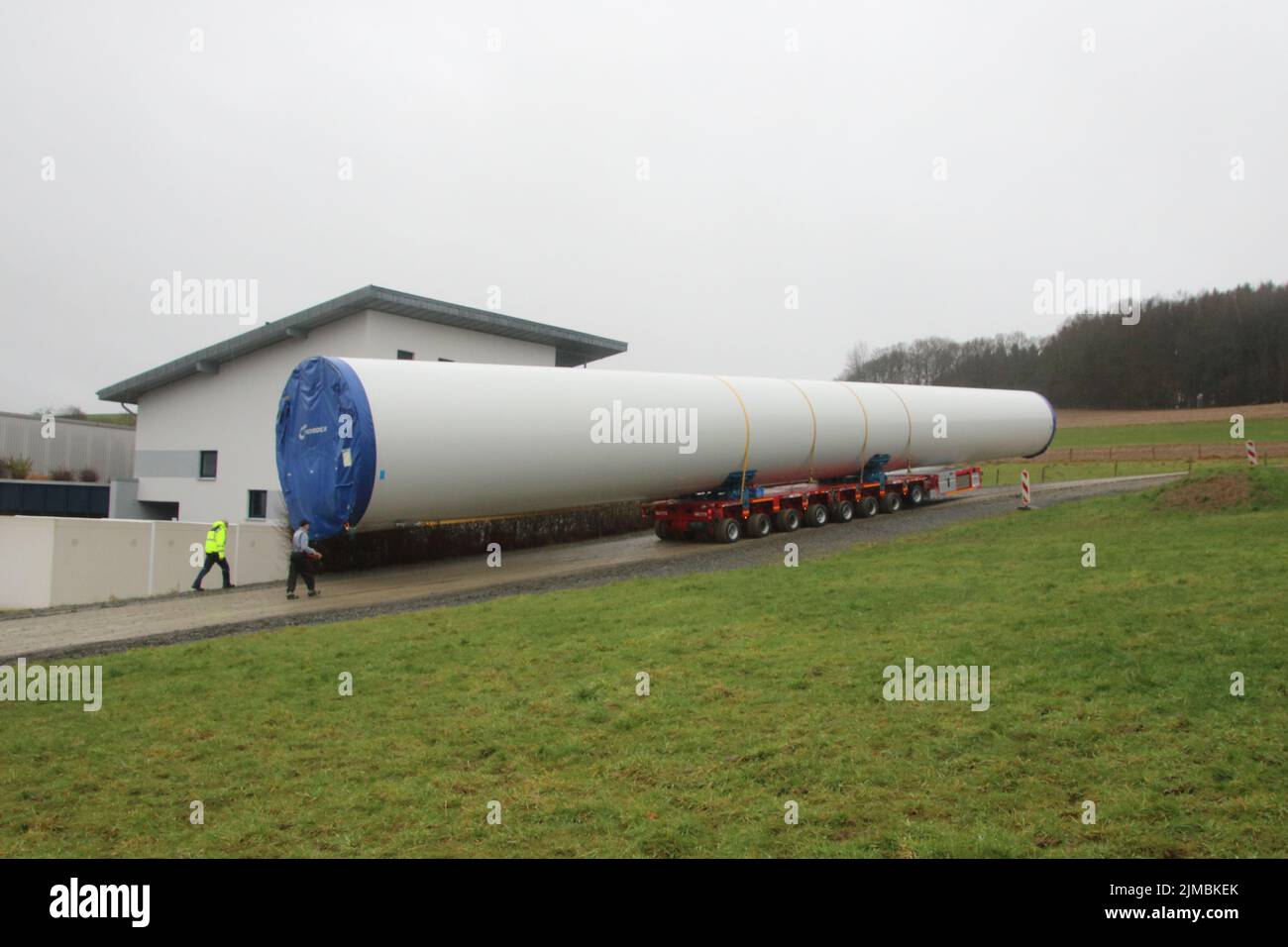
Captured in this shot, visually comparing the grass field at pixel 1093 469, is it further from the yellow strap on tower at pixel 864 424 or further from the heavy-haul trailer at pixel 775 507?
the yellow strap on tower at pixel 864 424

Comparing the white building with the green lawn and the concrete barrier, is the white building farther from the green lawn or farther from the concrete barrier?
the green lawn

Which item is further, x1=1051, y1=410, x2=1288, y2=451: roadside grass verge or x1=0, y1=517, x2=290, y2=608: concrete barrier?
x1=1051, y1=410, x2=1288, y2=451: roadside grass verge

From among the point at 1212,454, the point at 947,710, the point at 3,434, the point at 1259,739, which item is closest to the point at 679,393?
the point at 947,710

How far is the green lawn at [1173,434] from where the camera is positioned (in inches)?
1853

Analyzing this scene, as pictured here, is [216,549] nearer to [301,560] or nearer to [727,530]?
[301,560]

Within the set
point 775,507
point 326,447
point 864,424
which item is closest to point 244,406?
point 326,447

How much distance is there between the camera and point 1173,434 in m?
50.7

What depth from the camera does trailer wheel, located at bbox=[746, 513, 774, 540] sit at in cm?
2283

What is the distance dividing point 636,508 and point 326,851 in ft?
73.0

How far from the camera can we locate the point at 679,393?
68.3ft

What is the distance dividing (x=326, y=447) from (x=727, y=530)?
32.0 feet

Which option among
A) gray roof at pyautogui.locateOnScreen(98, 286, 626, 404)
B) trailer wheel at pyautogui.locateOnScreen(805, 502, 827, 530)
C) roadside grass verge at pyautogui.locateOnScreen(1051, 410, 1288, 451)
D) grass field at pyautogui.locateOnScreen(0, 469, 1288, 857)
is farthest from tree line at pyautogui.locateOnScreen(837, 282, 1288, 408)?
grass field at pyautogui.locateOnScreen(0, 469, 1288, 857)

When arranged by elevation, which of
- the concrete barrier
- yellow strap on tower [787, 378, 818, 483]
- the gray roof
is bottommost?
the concrete barrier

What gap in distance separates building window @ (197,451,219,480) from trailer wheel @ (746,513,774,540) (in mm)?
19650
